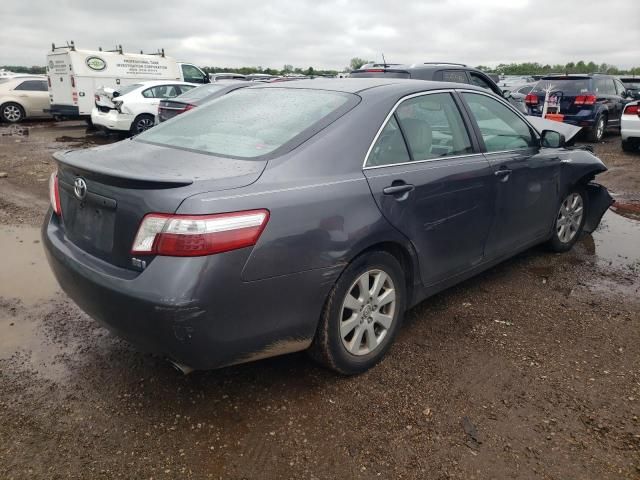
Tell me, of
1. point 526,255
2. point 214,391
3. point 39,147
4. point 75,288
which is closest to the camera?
point 75,288

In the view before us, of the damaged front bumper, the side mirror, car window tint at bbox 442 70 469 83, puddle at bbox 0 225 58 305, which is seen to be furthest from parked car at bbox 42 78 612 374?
car window tint at bbox 442 70 469 83

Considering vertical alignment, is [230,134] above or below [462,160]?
above

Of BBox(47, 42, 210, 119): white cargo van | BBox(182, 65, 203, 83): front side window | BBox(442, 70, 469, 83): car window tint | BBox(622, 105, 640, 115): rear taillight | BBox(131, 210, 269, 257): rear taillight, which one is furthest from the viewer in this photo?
BBox(182, 65, 203, 83): front side window

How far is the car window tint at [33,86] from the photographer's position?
56.3 ft

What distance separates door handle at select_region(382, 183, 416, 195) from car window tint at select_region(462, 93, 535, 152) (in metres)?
1.05

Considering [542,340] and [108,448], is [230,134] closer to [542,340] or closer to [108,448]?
[108,448]

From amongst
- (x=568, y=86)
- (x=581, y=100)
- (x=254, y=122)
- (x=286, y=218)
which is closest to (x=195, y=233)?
(x=286, y=218)

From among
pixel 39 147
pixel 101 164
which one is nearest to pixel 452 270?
pixel 101 164

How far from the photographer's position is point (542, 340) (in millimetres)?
3316

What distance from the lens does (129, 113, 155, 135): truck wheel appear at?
1261 cm

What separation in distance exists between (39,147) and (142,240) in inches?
456

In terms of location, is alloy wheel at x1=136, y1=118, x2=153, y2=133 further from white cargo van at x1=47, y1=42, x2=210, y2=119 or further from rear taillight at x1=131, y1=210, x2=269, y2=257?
rear taillight at x1=131, y1=210, x2=269, y2=257

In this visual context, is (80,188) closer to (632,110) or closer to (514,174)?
(514,174)

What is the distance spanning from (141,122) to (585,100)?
10619 mm
